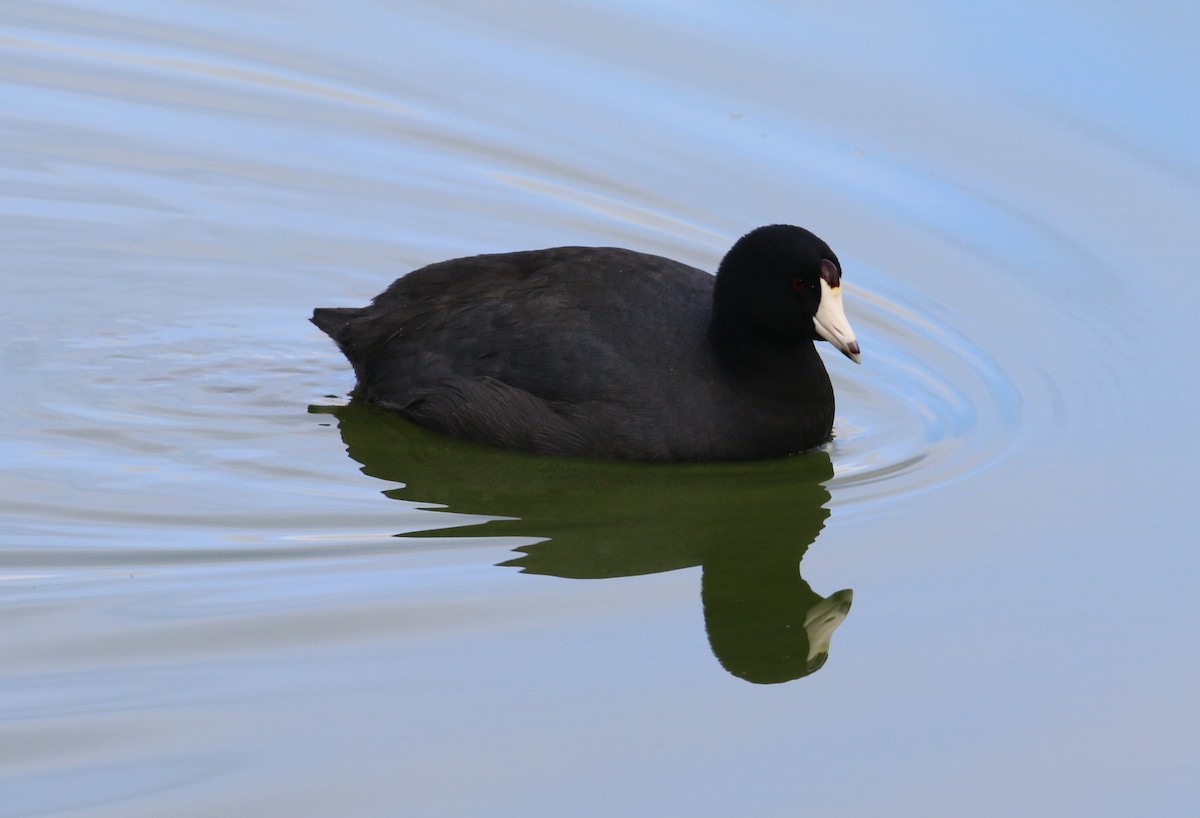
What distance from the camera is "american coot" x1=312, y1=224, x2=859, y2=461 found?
22.9 feet

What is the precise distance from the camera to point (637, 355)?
7000mm

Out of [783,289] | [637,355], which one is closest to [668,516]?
[637,355]

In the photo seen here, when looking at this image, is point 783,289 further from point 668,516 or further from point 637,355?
point 668,516

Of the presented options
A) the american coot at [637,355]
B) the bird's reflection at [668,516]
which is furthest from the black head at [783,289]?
the bird's reflection at [668,516]

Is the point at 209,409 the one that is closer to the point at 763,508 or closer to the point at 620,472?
the point at 620,472

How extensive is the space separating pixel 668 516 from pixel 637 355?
709 mm

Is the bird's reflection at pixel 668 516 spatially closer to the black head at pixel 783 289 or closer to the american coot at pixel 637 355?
the american coot at pixel 637 355

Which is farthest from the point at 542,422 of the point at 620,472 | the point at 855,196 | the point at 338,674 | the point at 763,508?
the point at 855,196

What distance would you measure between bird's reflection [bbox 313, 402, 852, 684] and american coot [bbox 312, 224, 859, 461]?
3.8 inches

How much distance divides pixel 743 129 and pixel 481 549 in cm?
437

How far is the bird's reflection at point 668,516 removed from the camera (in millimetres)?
5797

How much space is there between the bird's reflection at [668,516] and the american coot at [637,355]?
95 mm

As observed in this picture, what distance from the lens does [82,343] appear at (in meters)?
7.88

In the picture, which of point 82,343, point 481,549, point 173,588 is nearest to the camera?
point 173,588
